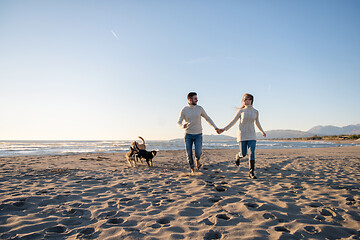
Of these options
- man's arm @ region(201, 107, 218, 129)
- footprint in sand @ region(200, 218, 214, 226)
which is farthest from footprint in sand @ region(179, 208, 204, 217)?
man's arm @ region(201, 107, 218, 129)

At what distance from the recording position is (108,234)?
2.21 meters

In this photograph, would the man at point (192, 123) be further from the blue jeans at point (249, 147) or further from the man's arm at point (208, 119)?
the blue jeans at point (249, 147)

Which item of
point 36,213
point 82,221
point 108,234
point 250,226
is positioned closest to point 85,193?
point 36,213

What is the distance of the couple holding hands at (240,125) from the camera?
17.6ft

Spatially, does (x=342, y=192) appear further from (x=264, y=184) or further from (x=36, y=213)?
(x=36, y=213)

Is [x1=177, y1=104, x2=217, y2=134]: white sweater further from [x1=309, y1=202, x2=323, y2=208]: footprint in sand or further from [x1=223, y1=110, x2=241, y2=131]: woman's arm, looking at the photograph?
[x1=309, y1=202, x2=323, y2=208]: footprint in sand

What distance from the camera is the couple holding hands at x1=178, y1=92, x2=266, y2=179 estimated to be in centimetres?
536

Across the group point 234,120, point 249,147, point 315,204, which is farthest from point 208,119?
point 315,204

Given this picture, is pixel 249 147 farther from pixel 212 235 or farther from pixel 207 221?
pixel 212 235

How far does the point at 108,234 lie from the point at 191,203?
1.49 m

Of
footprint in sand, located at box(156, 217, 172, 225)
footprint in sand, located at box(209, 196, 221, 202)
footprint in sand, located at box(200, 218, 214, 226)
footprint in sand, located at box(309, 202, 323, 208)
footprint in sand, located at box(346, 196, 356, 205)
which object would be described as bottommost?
footprint in sand, located at box(346, 196, 356, 205)

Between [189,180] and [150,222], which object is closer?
[150,222]

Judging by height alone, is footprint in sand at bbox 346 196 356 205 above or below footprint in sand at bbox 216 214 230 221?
below

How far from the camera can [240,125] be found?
552 centimetres
